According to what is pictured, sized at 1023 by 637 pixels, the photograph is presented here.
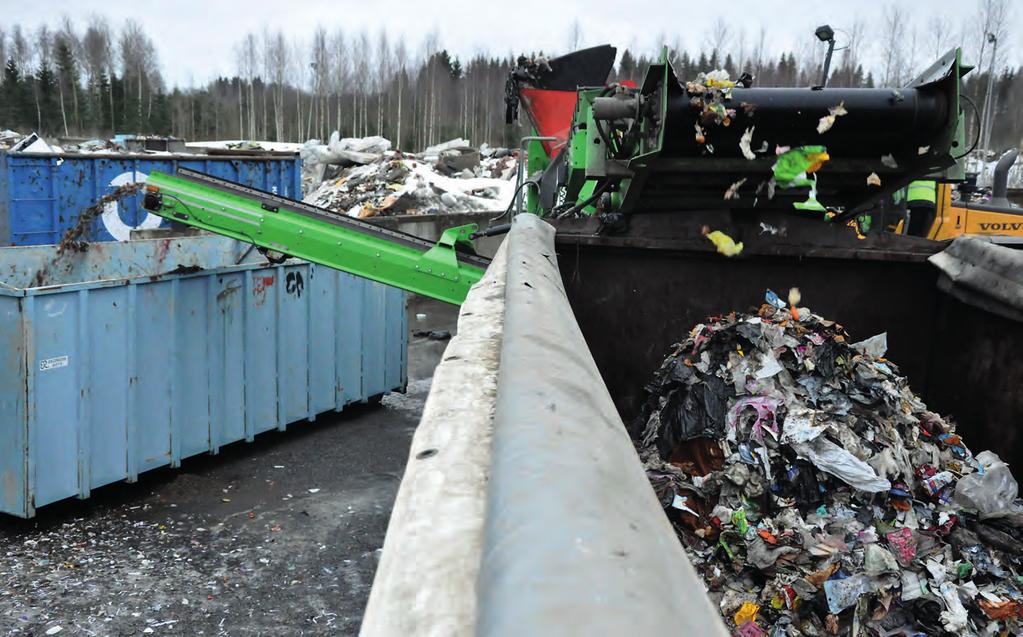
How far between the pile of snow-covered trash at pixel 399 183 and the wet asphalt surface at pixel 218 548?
35.1ft

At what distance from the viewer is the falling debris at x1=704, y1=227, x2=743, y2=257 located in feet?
11.7

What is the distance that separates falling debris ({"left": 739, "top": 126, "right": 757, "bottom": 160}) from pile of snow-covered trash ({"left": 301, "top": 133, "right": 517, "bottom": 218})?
13.6m

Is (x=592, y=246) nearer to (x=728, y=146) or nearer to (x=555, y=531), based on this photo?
(x=728, y=146)

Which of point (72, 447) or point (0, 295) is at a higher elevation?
point (0, 295)

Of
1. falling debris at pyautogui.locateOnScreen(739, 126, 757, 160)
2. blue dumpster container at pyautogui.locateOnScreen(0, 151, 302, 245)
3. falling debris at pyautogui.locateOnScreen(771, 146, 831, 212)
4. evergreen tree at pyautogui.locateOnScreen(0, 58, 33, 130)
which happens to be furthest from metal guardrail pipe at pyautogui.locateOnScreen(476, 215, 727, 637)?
evergreen tree at pyautogui.locateOnScreen(0, 58, 33, 130)

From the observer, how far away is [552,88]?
23.3 feet

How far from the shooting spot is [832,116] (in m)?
3.02

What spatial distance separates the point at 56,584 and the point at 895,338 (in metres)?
4.19

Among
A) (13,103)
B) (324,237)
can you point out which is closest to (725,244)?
(324,237)

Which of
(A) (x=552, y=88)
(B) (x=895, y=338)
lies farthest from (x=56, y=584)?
(A) (x=552, y=88)

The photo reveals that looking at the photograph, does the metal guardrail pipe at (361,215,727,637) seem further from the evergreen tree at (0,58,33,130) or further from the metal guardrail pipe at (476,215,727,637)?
the evergreen tree at (0,58,33,130)

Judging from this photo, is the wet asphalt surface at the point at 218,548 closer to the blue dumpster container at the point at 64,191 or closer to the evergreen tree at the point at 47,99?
the blue dumpster container at the point at 64,191

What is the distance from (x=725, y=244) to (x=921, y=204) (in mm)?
4763

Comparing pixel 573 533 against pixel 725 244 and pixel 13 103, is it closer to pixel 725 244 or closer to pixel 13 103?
pixel 725 244
